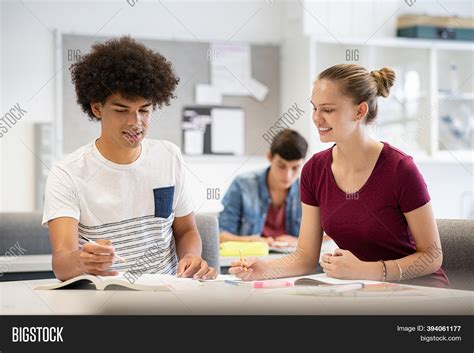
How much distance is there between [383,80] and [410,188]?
0.79ft

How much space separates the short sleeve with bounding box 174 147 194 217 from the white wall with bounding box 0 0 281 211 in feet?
8.00

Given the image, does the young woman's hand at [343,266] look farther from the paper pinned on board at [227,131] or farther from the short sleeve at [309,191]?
the paper pinned on board at [227,131]

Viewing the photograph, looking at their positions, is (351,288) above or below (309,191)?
below

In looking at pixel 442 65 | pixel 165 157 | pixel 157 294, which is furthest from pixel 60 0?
pixel 157 294

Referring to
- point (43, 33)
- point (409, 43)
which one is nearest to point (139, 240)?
point (43, 33)

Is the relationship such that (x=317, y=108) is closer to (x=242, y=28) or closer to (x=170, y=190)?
(x=170, y=190)

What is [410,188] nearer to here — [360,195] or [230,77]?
[360,195]

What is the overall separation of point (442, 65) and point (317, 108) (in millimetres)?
3357

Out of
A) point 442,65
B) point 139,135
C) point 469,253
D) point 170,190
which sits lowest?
point 469,253

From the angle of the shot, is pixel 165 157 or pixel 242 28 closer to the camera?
pixel 165 157

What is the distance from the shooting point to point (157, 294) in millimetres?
754

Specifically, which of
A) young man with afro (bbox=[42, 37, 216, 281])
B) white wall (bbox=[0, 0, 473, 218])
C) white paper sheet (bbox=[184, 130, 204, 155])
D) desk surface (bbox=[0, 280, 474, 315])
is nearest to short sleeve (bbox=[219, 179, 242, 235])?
white wall (bbox=[0, 0, 473, 218])

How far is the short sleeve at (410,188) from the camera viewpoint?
1.49 meters

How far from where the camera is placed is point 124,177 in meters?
1.54
